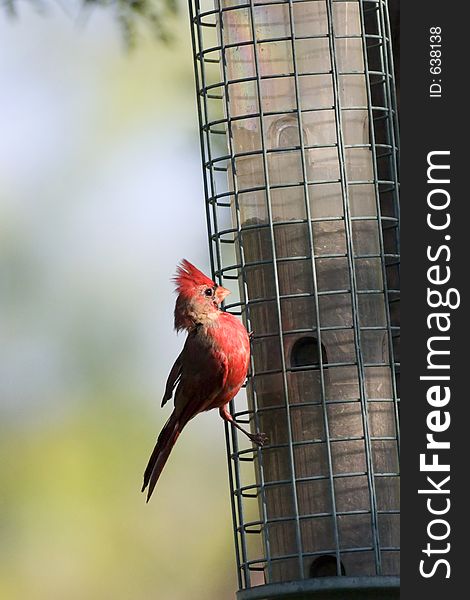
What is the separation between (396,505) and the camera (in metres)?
8.70

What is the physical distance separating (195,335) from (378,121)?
130cm

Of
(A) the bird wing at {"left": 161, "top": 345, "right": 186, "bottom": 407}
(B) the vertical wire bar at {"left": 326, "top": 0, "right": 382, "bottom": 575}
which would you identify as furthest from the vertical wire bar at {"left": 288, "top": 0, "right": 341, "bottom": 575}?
(A) the bird wing at {"left": 161, "top": 345, "right": 186, "bottom": 407}

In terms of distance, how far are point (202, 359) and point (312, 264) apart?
25.6 inches

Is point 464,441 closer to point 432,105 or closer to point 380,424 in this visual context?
point 380,424

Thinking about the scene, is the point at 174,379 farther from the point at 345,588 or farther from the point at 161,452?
the point at 345,588

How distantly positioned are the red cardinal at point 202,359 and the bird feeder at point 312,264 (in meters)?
0.18

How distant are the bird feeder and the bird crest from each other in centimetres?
19

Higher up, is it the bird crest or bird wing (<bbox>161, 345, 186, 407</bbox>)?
the bird crest

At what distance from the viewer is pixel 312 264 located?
8805 mm

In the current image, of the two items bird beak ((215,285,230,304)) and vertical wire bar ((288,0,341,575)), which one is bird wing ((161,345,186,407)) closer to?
bird beak ((215,285,230,304))

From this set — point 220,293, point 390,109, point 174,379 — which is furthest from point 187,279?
point 390,109

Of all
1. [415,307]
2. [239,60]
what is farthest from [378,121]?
[415,307]

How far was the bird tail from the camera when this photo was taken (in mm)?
8836

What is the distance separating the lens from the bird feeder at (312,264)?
28.6 ft
